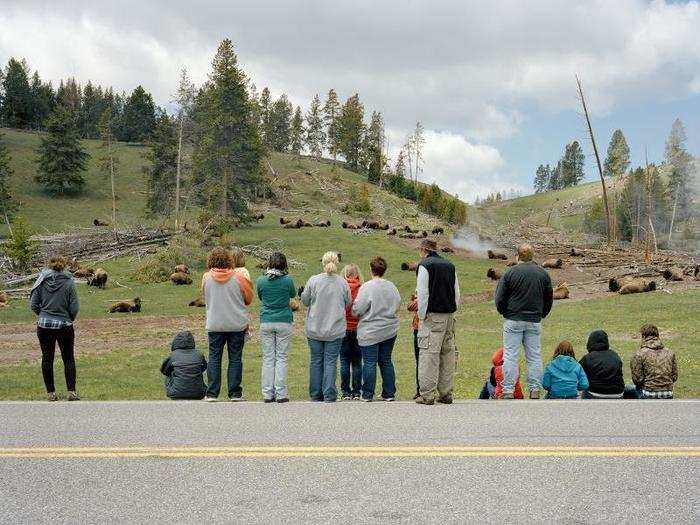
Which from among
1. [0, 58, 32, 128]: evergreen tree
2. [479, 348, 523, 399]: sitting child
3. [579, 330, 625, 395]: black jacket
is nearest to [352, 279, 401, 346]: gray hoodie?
[479, 348, 523, 399]: sitting child

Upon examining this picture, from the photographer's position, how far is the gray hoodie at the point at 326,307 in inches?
374

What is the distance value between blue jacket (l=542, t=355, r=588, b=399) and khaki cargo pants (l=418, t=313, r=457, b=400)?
148 cm

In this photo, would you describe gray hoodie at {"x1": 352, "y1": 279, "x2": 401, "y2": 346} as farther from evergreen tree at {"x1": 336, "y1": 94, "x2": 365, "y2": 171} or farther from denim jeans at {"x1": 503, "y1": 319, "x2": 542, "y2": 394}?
evergreen tree at {"x1": 336, "y1": 94, "x2": 365, "y2": 171}

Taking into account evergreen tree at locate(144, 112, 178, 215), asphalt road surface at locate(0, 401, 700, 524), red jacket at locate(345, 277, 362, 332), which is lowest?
asphalt road surface at locate(0, 401, 700, 524)

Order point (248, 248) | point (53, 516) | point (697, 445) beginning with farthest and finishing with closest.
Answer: point (248, 248), point (697, 445), point (53, 516)

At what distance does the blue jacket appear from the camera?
940 centimetres

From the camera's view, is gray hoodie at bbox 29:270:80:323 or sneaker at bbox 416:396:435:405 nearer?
sneaker at bbox 416:396:435:405

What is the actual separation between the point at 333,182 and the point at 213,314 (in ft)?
346

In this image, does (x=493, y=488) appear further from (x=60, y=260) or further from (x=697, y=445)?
(x=60, y=260)

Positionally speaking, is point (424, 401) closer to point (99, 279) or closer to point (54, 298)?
point (54, 298)

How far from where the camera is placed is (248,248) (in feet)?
153

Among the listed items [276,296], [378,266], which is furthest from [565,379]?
[276,296]

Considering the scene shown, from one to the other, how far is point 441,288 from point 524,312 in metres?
1.44

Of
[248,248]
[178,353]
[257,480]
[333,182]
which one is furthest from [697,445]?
[333,182]
